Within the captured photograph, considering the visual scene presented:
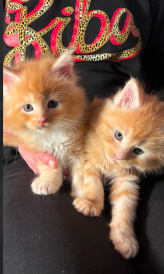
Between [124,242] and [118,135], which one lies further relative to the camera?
[118,135]

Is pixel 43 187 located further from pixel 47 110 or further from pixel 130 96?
pixel 130 96

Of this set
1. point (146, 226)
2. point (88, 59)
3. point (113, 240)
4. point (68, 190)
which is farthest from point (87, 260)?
point (88, 59)

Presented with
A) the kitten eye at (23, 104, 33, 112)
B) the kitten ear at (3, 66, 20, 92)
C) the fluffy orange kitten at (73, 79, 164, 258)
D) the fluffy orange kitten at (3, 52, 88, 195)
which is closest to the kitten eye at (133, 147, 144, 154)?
the fluffy orange kitten at (73, 79, 164, 258)

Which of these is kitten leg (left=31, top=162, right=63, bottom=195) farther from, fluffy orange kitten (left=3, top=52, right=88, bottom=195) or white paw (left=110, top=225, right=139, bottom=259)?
white paw (left=110, top=225, right=139, bottom=259)

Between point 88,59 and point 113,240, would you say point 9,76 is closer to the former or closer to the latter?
point 88,59

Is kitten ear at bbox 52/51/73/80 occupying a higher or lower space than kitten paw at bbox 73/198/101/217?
higher

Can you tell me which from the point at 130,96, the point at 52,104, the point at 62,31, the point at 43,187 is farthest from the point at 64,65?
the point at 43,187

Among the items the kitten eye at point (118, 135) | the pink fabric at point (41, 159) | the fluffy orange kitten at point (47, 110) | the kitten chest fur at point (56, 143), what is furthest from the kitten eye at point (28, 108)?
the kitten eye at point (118, 135)
